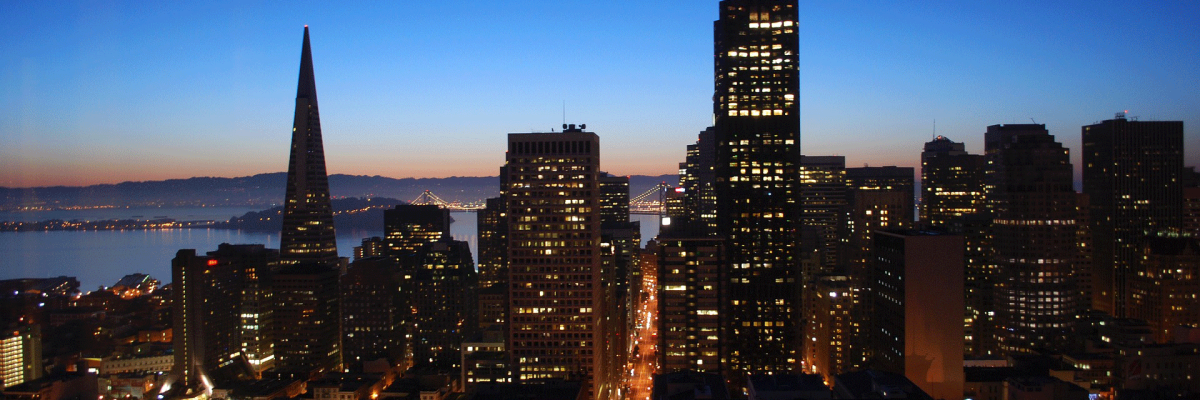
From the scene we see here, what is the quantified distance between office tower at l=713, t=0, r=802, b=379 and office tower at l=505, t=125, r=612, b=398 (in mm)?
15219

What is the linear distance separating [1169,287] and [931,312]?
1341 inches

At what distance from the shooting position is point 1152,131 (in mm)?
65438

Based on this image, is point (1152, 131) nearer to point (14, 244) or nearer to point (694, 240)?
point (694, 240)

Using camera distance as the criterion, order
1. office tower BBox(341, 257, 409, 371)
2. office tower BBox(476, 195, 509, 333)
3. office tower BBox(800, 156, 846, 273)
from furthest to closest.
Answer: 1. office tower BBox(800, 156, 846, 273)
2. office tower BBox(341, 257, 409, 371)
3. office tower BBox(476, 195, 509, 333)

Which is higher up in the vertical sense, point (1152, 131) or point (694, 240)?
point (1152, 131)

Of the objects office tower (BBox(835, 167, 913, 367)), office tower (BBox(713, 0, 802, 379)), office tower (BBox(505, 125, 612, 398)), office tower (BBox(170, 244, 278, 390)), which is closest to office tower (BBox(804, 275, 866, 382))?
office tower (BBox(835, 167, 913, 367))

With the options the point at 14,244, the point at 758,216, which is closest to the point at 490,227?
the point at 758,216

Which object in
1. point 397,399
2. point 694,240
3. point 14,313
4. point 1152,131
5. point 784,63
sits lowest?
point 397,399

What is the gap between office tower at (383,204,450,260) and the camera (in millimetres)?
88312

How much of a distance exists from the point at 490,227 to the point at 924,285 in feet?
193

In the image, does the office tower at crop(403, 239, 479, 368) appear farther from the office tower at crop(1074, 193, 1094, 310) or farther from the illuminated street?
the office tower at crop(1074, 193, 1094, 310)

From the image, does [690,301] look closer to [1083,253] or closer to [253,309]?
[1083,253]

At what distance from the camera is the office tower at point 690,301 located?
5088cm

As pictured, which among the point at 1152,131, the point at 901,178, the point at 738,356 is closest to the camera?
the point at 738,356
